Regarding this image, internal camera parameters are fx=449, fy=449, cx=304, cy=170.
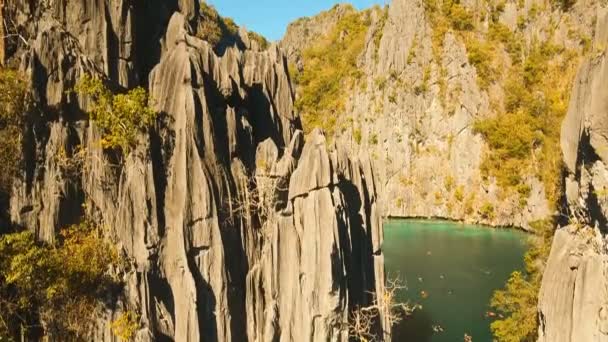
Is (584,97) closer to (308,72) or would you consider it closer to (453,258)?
(453,258)

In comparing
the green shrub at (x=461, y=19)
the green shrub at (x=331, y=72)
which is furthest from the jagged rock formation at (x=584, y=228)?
the green shrub at (x=331, y=72)

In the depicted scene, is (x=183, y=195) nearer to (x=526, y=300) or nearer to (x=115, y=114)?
(x=115, y=114)

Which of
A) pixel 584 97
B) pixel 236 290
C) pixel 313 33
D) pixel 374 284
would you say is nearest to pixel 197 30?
pixel 236 290

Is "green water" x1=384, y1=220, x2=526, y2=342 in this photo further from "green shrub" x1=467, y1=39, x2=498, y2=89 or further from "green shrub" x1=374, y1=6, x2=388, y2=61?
"green shrub" x1=374, y1=6, x2=388, y2=61

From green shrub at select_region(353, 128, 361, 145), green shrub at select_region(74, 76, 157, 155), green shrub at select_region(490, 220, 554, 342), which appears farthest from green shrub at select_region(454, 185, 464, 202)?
green shrub at select_region(74, 76, 157, 155)

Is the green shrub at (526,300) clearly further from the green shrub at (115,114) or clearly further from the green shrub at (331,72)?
the green shrub at (331,72)

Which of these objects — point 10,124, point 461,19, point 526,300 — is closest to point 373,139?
point 461,19
